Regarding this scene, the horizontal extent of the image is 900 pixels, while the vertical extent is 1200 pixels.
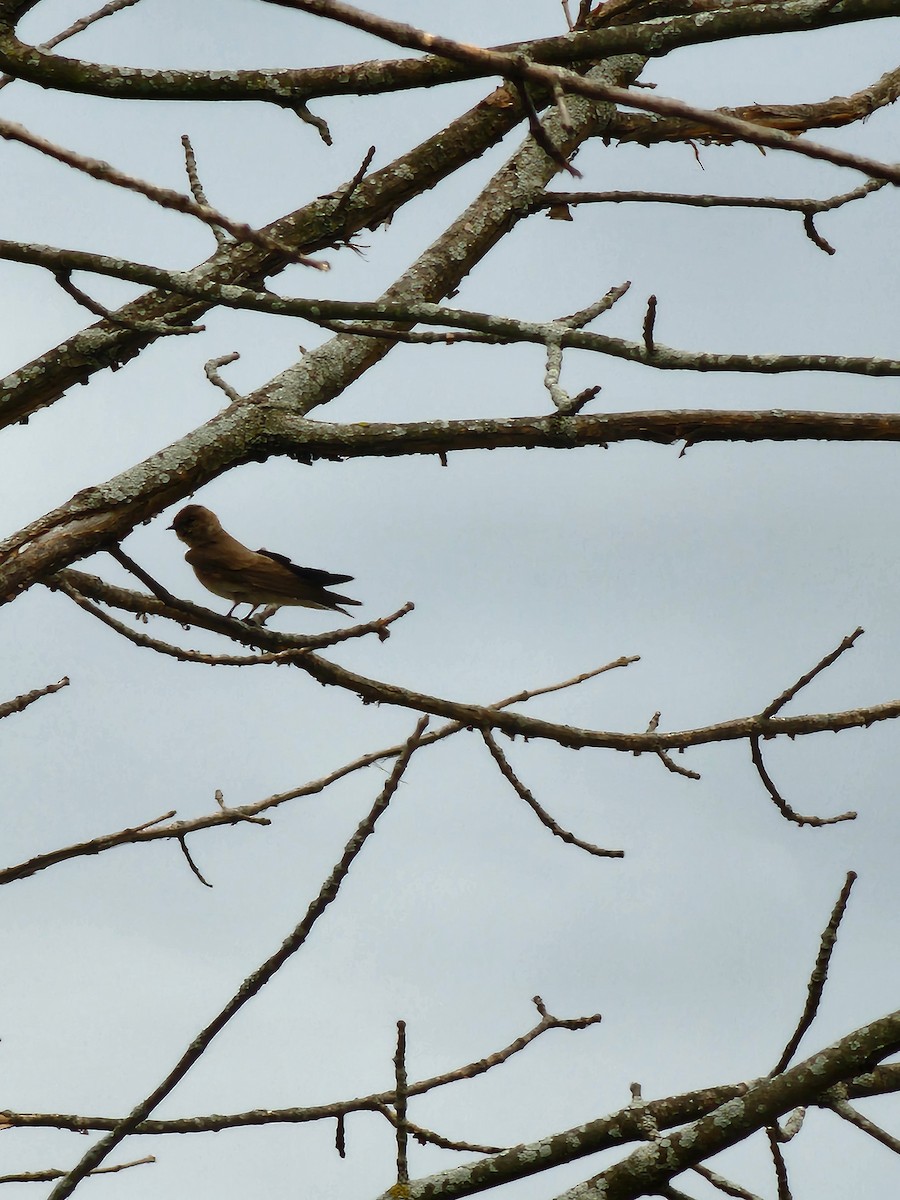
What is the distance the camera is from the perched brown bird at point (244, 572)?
4965mm

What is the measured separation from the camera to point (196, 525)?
19.8ft

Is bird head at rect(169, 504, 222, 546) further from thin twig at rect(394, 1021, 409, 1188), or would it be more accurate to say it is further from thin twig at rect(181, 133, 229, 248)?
thin twig at rect(394, 1021, 409, 1188)

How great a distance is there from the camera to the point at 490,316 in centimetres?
280

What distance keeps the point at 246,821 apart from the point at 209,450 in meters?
1.24

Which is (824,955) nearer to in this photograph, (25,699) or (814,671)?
(814,671)

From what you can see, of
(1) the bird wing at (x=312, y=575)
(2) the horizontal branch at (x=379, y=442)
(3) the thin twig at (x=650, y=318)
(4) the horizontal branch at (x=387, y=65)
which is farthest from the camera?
(1) the bird wing at (x=312, y=575)

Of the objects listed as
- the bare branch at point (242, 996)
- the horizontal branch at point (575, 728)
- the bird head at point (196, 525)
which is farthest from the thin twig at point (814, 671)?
the bird head at point (196, 525)

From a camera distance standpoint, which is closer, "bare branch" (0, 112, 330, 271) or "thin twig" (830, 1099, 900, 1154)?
"bare branch" (0, 112, 330, 271)

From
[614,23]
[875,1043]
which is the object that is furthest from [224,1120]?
[614,23]

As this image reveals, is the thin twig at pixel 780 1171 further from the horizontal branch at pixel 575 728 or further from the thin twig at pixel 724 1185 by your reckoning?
the horizontal branch at pixel 575 728

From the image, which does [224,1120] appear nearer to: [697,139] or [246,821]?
[246,821]

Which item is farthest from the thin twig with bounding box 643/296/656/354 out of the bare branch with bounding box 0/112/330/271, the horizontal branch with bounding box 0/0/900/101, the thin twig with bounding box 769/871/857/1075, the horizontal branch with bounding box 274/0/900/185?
the thin twig with bounding box 769/871/857/1075

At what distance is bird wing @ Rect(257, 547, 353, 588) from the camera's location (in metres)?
4.86

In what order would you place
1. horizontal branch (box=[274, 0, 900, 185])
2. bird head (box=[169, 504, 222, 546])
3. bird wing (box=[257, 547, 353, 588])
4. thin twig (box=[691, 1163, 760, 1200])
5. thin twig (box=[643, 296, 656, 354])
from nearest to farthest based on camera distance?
horizontal branch (box=[274, 0, 900, 185])
thin twig (box=[643, 296, 656, 354])
thin twig (box=[691, 1163, 760, 1200])
bird wing (box=[257, 547, 353, 588])
bird head (box=[169, 504, 222, 546])
